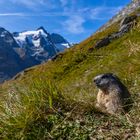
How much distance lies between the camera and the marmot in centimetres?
806

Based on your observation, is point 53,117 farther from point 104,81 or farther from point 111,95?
point 104,81

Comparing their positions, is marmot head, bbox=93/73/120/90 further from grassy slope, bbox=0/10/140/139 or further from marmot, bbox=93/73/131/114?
grassy slope, bbox=0/10/140/139

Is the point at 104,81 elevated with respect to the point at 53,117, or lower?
elevated

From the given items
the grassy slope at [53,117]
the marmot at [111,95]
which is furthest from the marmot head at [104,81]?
the grassy slope at [53,117]

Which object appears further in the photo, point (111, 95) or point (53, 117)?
point (111, 95)

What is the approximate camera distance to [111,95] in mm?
8602

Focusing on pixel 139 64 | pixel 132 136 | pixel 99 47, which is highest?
pixel 99 47

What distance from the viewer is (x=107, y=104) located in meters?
8.27

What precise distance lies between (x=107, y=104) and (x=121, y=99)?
12.7 inches

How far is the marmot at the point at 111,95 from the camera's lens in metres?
8.06

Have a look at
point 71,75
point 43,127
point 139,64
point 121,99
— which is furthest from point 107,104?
point 71,75

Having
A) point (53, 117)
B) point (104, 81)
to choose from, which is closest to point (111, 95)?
point (104, 81)

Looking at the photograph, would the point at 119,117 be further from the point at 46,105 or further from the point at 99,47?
the point at 99,47

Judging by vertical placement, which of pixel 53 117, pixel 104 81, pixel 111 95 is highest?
pixel 104 81
